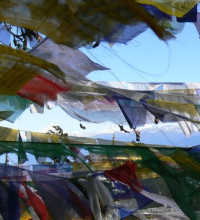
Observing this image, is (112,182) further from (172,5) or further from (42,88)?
(172,5)

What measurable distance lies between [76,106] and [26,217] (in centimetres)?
131

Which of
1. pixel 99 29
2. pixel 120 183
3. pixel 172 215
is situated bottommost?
pixel 172 215

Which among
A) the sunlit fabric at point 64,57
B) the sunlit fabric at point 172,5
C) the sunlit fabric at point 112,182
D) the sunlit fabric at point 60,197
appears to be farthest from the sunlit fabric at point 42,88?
the sunlit fabric at point 172,5

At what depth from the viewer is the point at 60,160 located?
170 inches

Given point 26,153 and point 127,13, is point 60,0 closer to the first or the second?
point 127,13

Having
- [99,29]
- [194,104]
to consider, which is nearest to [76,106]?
[194,104]

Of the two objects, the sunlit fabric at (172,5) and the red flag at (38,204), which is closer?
the sunlit fabric at (172,5)


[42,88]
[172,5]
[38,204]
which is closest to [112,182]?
[38,204]

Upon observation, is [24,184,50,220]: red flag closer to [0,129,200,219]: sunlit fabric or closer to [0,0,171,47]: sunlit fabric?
[0,129,200,219]: sunlit fabric

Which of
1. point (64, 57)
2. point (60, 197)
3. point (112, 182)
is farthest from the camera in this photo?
point (112, 182)

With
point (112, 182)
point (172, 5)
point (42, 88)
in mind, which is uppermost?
point (172, 5)

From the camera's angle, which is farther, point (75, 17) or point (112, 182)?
point (112, 182)

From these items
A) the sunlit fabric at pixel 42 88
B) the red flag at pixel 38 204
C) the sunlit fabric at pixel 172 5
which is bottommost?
the red flag at pixel 38 204

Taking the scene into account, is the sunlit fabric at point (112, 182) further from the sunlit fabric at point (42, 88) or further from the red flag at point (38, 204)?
the sunlit fabric at point (42, 88)
